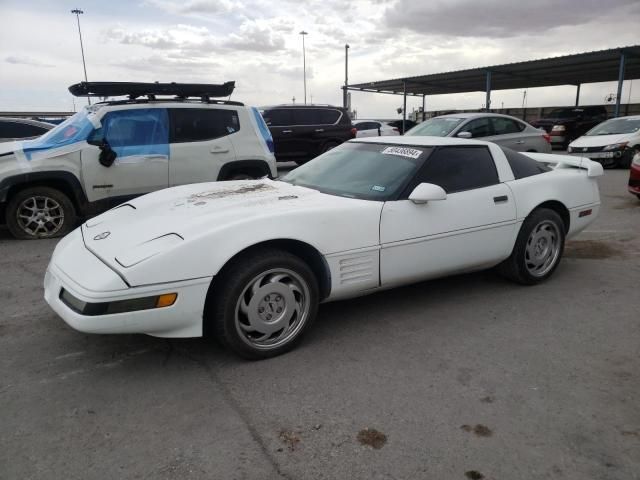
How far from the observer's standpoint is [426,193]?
137 inches

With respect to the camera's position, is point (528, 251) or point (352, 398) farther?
point (528, 251)

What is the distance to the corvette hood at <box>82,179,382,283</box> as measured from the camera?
2.85 meters

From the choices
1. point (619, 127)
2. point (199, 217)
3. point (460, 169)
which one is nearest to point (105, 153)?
point (199, 217)

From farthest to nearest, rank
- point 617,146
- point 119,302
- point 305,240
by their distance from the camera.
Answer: point 617,146 → point 305,240 → point 119,302

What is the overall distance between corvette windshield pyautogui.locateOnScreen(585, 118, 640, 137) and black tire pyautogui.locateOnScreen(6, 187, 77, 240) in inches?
517

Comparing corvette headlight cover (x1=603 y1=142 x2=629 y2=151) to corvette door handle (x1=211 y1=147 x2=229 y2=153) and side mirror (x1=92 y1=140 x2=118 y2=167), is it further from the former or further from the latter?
side mirror (x1=92 y1=140 x2=118 y2=167)

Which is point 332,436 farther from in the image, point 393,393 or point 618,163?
point 618,163

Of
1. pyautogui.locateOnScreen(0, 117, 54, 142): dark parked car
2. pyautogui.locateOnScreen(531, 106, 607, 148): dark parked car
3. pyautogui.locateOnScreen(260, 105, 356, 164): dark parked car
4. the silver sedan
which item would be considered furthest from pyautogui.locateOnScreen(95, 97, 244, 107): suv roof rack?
pyautogui.locateOnScreen(531, 106, 607, 148): dark parked car

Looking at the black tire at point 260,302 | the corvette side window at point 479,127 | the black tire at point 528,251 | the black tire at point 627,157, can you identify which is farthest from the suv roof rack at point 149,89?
the black tire at point 627,157

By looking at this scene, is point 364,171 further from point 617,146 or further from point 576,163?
point 617,146

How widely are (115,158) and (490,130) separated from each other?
742cm

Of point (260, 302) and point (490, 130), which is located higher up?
point (490, 130)

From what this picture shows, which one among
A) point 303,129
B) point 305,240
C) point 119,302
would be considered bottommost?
point 119,302

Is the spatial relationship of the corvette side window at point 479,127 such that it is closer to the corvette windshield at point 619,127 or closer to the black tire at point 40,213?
the corvette windshield at point 619,127
